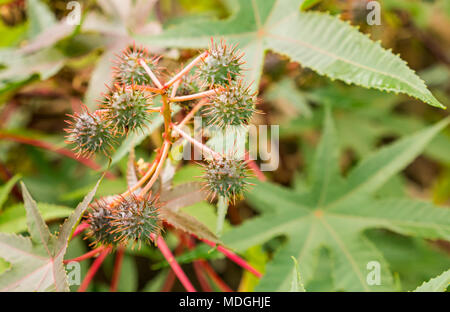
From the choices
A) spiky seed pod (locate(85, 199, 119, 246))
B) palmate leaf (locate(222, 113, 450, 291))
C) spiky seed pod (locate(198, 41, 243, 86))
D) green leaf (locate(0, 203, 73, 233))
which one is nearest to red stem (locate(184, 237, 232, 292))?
palmate leaf (locate(222, 113, 450, 291))

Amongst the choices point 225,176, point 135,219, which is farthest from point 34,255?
point 225,176

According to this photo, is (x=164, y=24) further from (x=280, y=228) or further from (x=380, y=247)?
(x=380, y=247)

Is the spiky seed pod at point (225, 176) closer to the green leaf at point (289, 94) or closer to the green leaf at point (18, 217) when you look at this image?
the green leaf at point (18, 217)

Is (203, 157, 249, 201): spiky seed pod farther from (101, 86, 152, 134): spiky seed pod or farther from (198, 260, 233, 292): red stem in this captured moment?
(198, 260, 233, 292): red stem

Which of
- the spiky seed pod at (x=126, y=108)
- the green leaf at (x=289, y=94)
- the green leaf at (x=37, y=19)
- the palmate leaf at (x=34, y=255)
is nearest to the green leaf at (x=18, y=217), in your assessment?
the palmate leaf at (x=34, y=255)

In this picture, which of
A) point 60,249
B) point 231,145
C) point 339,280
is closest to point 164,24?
point 231,145

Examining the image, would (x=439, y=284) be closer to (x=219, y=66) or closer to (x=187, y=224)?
(x=187, y=224)

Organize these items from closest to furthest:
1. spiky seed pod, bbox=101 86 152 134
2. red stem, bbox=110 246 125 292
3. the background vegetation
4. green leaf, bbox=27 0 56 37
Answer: spiky seed pod, bbox=101 86 152 134 → the background vegetation → red stem, bbox=110 246 125 292 → green leaf, bbox=27 0 56 37
